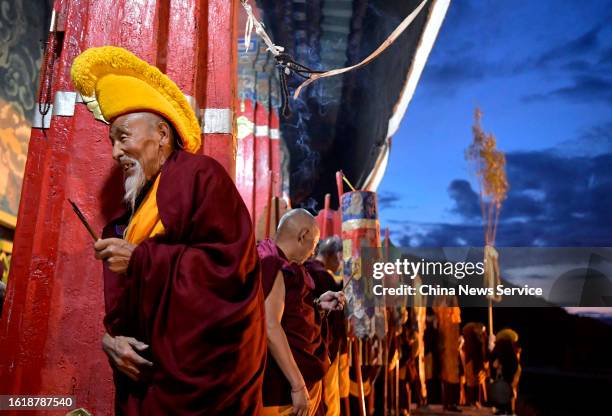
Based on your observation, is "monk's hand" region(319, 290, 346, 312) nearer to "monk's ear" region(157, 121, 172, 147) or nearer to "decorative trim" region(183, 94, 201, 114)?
"decorative trim" region(183, 94, 201, 114)

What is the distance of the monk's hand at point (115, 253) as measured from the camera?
1.23 meters

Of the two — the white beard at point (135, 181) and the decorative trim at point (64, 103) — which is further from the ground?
the decorative trim at point (64, 103)

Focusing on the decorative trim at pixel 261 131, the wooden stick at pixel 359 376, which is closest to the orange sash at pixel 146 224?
the wooden stick at pixel 359 376

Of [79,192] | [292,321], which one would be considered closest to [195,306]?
[79,192]

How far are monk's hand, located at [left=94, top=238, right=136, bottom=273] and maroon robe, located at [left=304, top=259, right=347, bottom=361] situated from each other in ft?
6.48

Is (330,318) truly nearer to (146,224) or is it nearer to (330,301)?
(330,301)

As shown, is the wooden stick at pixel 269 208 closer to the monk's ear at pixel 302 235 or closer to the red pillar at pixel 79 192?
the monk's ear at pixel 302 235

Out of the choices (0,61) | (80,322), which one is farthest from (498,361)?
(0,61)

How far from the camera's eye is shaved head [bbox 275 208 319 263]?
96.1 inches

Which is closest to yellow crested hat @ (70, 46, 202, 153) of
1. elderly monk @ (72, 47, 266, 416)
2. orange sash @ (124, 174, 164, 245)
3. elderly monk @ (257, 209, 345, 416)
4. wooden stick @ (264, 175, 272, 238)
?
elderly monk @ (72, 47, 266, 416)

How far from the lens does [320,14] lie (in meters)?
5.10

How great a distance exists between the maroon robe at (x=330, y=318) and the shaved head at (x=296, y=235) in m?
0.70

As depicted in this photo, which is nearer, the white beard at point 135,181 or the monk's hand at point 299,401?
the white beard at point 135,181

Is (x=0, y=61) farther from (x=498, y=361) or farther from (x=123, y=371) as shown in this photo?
(x=498, y=361)
